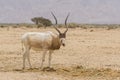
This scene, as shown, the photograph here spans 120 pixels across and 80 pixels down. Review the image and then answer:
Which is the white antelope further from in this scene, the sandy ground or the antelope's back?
the sandy ground

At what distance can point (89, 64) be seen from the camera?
23.6 meters

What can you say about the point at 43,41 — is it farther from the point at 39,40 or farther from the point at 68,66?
the point at 68,66

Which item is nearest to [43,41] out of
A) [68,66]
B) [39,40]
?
[39,40]

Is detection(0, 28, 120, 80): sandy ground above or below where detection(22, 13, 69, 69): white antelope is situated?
below

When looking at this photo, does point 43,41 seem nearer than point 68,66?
Yes

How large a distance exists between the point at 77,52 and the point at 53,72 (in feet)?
33.5

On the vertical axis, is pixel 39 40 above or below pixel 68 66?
above

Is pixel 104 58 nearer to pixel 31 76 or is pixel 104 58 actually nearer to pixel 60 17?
pixel 31 76

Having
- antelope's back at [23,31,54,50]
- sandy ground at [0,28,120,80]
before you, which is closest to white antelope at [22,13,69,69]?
antelope's back at [23,31,54,50]

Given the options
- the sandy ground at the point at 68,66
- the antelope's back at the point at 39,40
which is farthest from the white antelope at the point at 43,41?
the sandy ground at the point at 68,66

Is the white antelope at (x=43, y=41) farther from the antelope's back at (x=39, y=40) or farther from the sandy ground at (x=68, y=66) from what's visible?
the sandy ground at (x=68, y=66)

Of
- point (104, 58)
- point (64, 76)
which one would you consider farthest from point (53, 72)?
point (104, 58)

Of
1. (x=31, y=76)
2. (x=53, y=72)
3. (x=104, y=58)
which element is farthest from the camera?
(x=104, y=58)

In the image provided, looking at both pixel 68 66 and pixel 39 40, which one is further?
pixel 68 66
